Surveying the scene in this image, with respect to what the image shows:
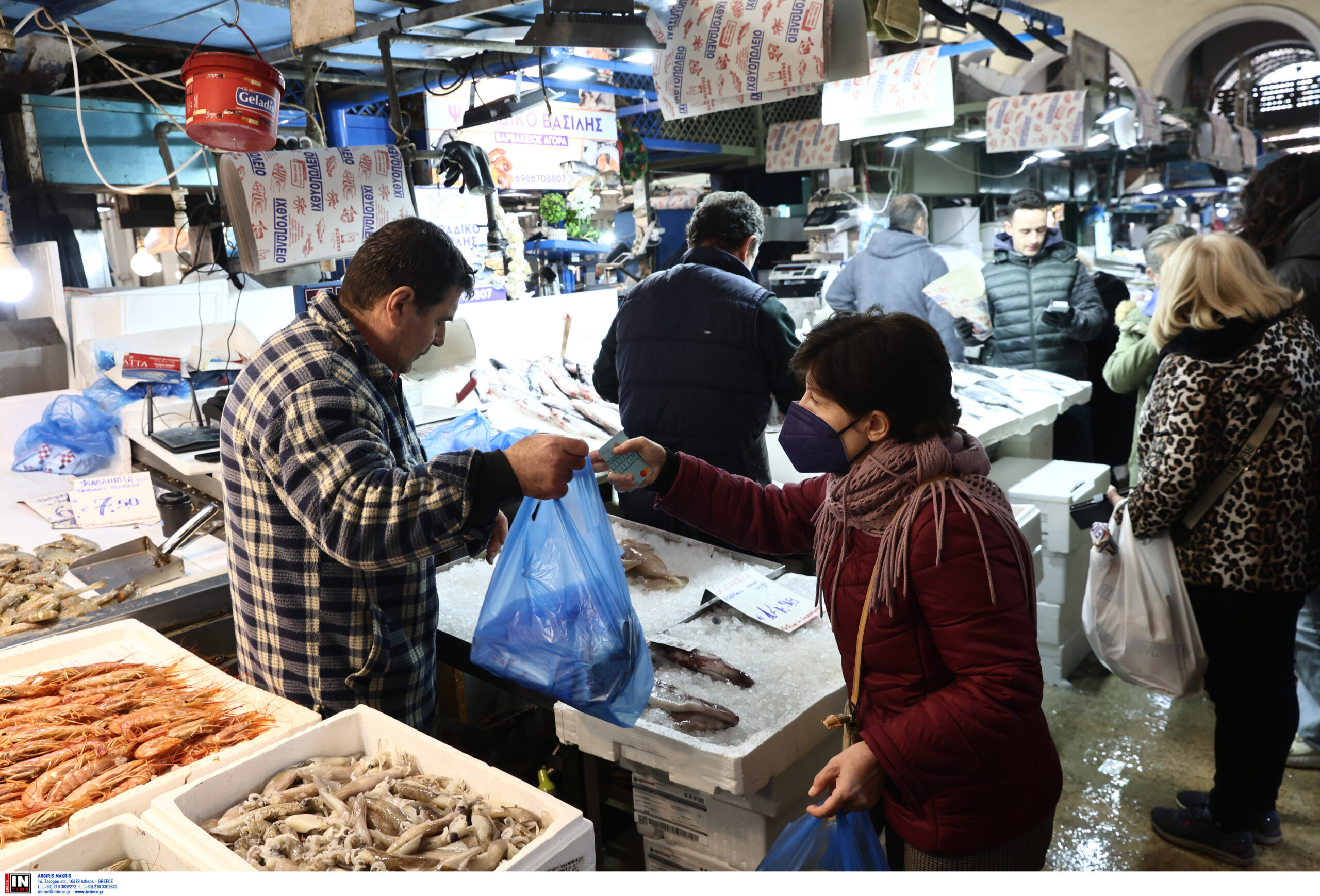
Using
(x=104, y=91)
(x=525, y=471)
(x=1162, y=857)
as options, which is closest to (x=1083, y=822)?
(x=1162, y=857)

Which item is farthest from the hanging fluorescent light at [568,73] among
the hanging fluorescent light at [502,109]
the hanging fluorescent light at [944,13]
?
the hanging fluorescent light at [944,13]

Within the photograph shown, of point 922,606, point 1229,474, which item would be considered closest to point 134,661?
point 922,606

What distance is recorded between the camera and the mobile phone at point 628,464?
201 cm

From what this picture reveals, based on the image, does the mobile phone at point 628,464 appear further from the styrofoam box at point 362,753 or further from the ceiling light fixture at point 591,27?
the ceiling light fixture at point 591,27

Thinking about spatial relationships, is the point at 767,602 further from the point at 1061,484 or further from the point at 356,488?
the point at 1061,484

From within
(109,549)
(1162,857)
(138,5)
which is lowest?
(1162,857)

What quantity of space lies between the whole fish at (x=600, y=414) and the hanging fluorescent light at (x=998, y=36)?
114 inches

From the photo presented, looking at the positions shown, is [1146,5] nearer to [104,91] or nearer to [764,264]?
[764,264]

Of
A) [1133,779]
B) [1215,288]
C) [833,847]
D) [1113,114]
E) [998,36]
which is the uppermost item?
[1113,114]

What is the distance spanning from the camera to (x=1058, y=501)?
4.19 metres

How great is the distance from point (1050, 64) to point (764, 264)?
29.7 feet

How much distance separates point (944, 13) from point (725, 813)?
13.6 ft

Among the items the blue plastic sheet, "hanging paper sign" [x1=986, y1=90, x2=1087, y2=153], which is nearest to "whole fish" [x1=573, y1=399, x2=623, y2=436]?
the blue plastic sheet

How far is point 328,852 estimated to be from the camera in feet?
4.68
